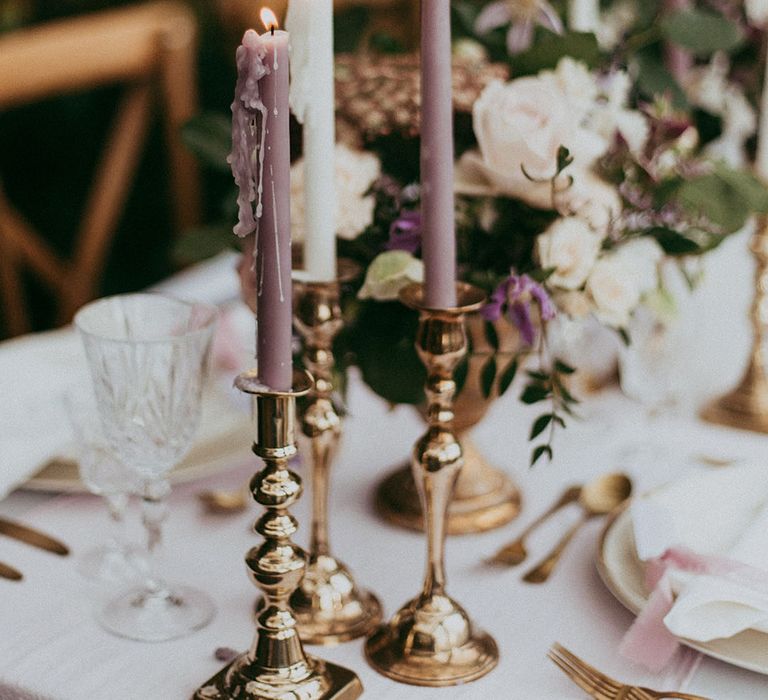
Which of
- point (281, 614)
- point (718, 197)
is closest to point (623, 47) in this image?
point (718, 197)

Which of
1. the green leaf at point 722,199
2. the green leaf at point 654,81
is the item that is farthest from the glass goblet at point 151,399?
the green leaf at point 654,81

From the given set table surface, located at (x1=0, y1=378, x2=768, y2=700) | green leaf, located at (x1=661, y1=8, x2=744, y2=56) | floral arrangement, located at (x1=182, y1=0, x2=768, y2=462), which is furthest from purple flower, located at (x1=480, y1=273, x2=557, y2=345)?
green leaf, located at (x1=661, y1=8, x2=744, y2=56)

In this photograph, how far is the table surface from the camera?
2.81ft

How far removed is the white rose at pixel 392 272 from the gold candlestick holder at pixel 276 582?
0.20 metres

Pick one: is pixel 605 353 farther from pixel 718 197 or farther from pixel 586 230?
pixel 586 230

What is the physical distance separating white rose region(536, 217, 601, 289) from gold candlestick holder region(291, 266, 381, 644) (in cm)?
16

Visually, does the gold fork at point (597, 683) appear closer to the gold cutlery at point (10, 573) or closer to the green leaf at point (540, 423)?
the green leaf at point (540, 423)

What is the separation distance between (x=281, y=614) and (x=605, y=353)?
73 centimetres

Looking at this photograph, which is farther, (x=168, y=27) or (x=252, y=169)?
(x=168, y=27)

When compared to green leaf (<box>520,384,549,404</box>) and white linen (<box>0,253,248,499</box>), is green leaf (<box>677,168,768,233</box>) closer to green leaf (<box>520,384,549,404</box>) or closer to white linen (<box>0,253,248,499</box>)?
green leaf (<box>520,384,549,404</box>)

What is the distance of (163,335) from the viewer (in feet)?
3.12

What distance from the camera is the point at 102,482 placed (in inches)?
39.8

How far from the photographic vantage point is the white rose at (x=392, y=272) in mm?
923

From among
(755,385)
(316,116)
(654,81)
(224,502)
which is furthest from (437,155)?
(755,385)
